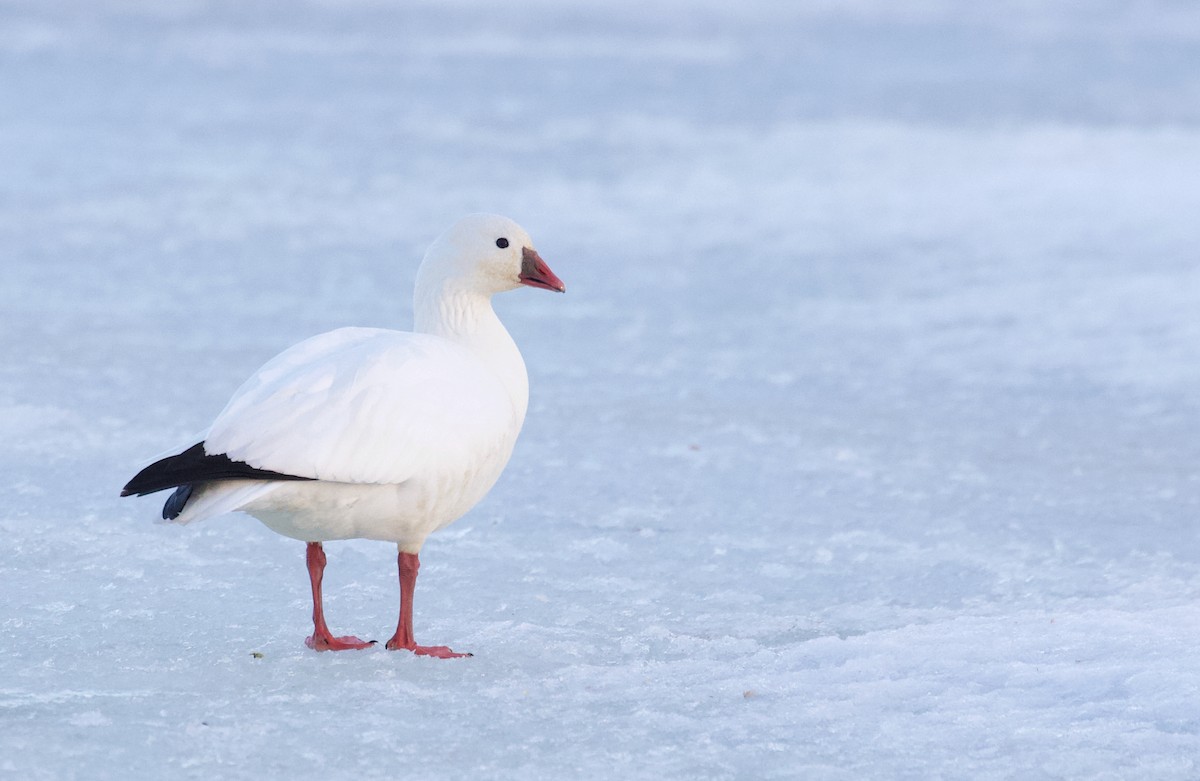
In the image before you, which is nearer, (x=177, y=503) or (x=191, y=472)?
(x=191, y=472)

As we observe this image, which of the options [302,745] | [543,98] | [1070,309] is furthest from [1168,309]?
[543,98]

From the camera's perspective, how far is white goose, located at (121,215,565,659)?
3270mm

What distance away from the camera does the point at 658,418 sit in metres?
6.00

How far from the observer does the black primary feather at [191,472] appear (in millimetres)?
3168

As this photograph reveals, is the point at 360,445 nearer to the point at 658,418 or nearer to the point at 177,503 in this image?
the point at 177,503

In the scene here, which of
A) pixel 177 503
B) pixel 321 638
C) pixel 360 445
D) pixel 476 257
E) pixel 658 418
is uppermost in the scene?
pixel 476 257

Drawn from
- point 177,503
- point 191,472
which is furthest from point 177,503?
point 191,472

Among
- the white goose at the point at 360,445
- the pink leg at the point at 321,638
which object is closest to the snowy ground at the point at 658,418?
the pink leg at the point at 321,638

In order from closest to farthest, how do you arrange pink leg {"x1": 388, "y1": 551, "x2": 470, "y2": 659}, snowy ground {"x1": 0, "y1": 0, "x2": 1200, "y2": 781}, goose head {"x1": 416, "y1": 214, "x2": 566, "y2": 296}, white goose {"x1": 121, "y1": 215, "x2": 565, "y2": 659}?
1. snowy ground {"x1": 0, "y1": 0, "x2": 1200, "y2": 781}
2. white goose {"x1": 121, "y1": 215, "x2": 565, "y2": 659}
3. pink leg {"x1": 388, "y1": 551, "x2": 470, "y2": 659}
4. goose head {"x1": 416, "y1": 214, "x2": 566, "y2": 296}

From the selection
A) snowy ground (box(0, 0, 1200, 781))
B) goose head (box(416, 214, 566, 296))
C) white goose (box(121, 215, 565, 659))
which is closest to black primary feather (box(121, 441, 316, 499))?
white goose (box(121, 215, 565, 659))

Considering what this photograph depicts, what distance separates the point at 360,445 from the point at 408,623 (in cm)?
48

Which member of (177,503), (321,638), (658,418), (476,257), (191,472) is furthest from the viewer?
(658,418)

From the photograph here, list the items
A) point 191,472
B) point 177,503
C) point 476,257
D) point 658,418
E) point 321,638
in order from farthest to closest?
point 658,418, point 476,257, point 321,638, point 177,503, point 191,472

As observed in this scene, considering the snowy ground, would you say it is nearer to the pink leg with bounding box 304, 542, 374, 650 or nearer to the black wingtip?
the pink leg with bounding box 304, 542, 374, 650
